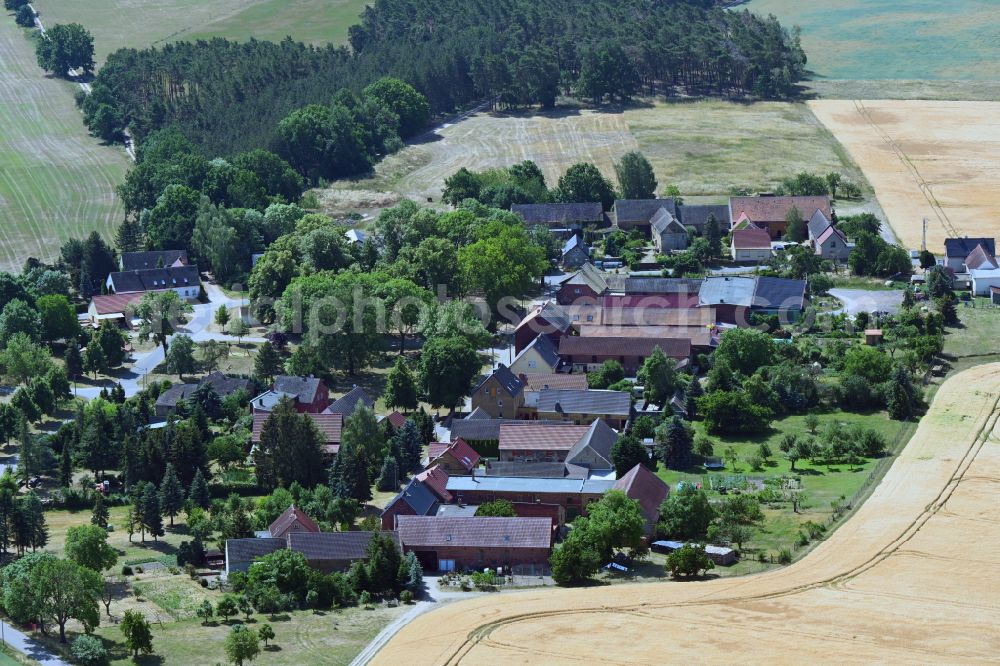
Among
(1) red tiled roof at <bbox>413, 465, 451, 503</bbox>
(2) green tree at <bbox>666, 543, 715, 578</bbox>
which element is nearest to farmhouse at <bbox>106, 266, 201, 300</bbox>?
(1) red tiled roof at <bbox>413, 465, 451, 503</bbox>

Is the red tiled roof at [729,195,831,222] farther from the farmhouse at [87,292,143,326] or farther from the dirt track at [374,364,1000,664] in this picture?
the dirt track at [374,364,1000,664]

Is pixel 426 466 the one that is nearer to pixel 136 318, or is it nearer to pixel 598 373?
pixel 598 373

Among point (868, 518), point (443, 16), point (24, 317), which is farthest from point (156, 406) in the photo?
point (443, 16)

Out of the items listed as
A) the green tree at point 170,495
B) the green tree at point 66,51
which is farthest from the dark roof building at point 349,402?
the green tree at point 66,51

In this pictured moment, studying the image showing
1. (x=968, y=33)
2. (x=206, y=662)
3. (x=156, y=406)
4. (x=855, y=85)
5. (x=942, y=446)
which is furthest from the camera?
(x=968, y=33)

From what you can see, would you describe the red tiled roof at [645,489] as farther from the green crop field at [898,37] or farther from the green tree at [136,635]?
the green crop field at [898,37]
